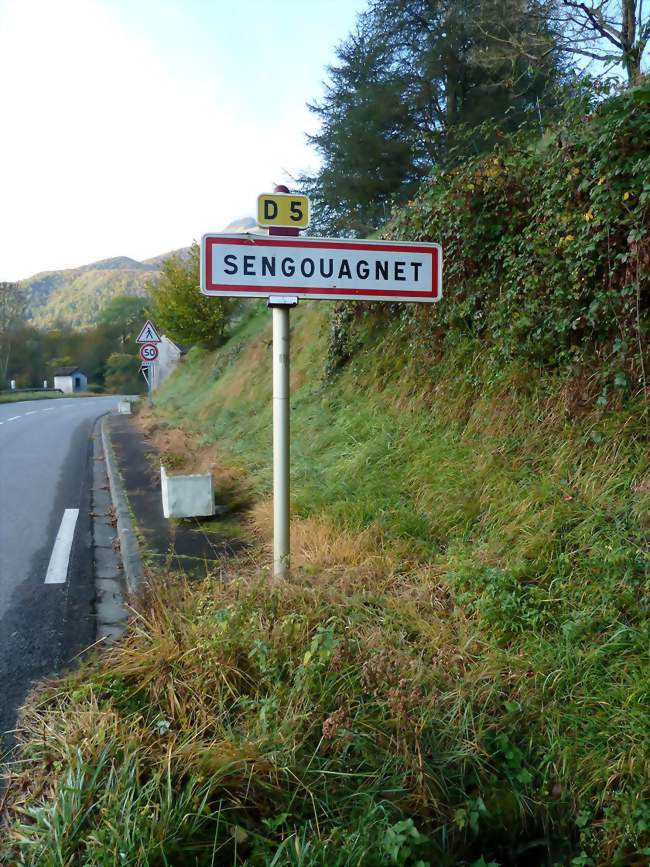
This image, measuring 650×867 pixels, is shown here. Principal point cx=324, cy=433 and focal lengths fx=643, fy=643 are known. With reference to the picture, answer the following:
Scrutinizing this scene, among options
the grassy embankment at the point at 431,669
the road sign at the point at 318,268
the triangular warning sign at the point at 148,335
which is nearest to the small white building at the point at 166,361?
the triangular warning sign at the point at 148,335

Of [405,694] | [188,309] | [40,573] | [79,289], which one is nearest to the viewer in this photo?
[405,694]

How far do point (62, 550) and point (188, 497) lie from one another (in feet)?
4.15

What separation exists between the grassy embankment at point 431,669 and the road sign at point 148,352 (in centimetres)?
1441

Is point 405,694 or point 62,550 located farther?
point 62,550

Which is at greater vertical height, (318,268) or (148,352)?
(148,352)

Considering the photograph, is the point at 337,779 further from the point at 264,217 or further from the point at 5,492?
the point at 5,492

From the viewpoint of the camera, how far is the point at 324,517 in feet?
15.1

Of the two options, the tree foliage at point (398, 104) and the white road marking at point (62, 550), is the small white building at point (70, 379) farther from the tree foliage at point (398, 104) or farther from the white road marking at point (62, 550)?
the white road marking at point (62, 550)

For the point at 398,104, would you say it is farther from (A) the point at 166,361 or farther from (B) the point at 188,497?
(A) the point at 166,361

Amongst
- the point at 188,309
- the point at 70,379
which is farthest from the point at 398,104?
the point at 70,379

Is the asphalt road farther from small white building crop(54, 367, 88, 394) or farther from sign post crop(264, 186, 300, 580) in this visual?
small white building crop(54, 367, 88, 394)

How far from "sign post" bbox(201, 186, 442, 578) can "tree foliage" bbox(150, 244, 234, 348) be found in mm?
18259

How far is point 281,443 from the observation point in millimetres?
3639

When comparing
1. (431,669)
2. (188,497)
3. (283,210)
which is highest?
(283,210)
